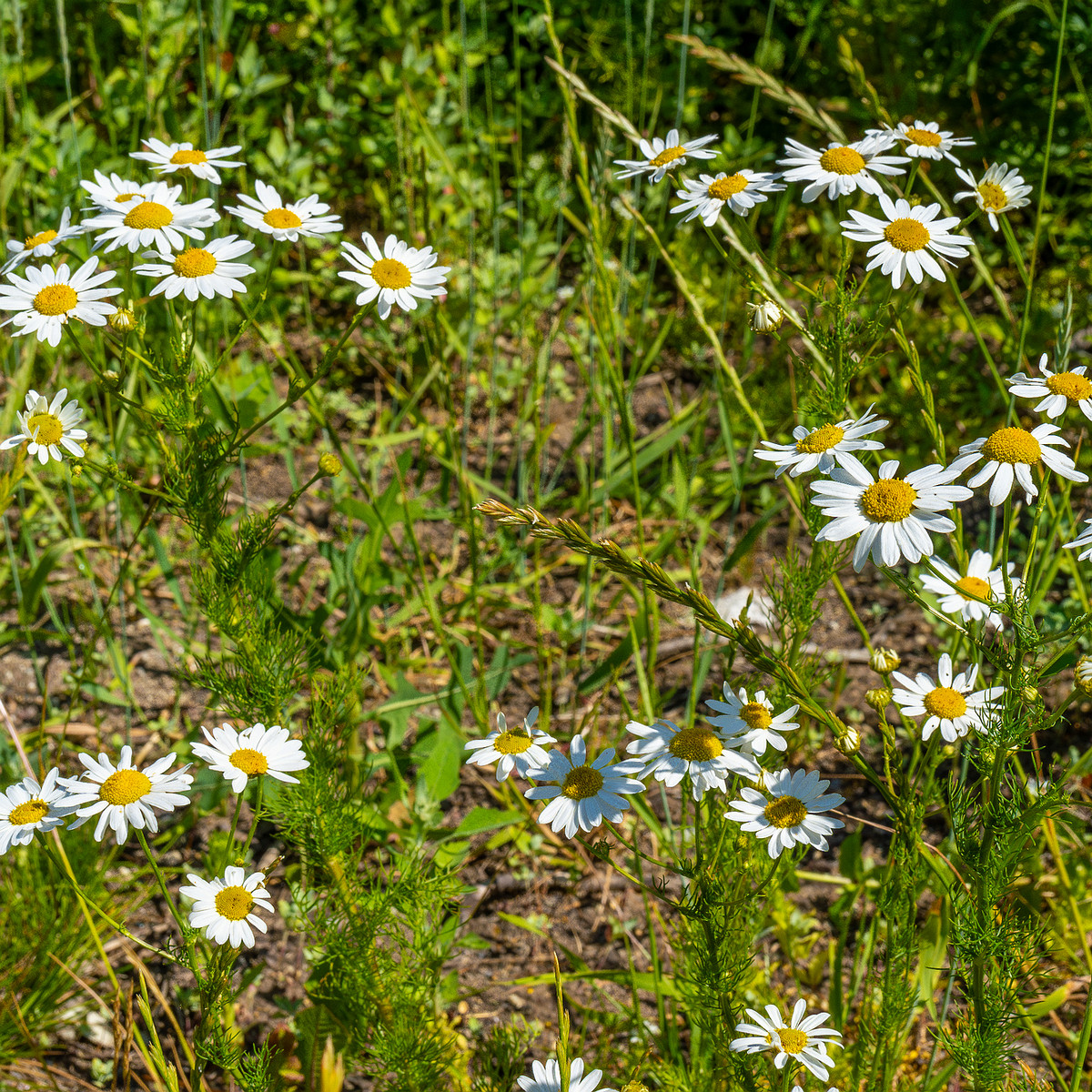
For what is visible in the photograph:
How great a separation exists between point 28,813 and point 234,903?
25cm

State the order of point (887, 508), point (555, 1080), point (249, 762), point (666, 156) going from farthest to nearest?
point (666, 156) < point (249, 762) < point (555, 1080) < point (887, 508)

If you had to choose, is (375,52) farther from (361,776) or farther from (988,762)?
(988,762)

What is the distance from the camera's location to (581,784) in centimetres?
117

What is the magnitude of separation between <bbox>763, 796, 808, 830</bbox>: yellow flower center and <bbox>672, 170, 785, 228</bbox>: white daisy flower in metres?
0.70

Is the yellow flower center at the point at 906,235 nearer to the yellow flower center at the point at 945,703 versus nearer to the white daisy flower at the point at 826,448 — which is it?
the white daisy flower at the point at 826,448

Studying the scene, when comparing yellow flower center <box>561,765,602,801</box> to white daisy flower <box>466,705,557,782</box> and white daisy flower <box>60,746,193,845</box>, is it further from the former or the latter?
white daisy flower <box>60,746,193,845</box>

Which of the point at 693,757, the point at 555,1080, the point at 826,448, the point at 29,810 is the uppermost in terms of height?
Answer: the point at 826,448

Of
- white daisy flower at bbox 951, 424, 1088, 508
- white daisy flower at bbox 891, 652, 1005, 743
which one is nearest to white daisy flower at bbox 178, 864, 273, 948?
white daisy flower at bbox 891, 652, 1005, 743

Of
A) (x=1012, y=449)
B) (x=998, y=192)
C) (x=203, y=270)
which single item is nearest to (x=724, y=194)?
(x=998, y=192)

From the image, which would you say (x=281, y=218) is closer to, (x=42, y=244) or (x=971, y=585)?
(x=42, y=244)

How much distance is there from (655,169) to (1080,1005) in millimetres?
1561

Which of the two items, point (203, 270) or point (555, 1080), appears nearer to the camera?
point (555, 1080)

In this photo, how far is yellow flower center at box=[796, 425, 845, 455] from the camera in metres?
1.10

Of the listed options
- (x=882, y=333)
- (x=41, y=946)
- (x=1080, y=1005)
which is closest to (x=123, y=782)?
(x=41, y=946)
